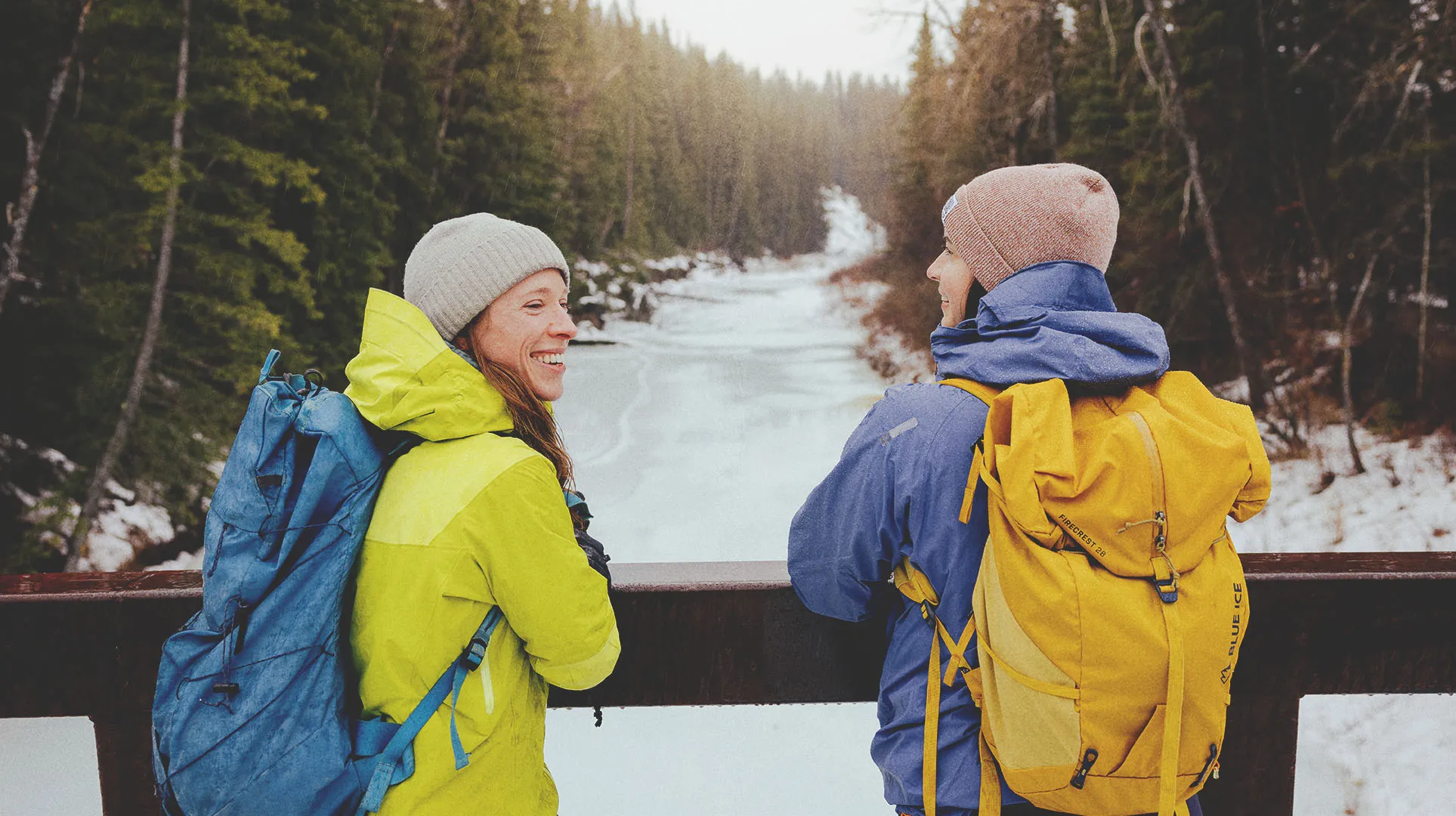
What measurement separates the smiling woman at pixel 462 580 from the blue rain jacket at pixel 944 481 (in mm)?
458

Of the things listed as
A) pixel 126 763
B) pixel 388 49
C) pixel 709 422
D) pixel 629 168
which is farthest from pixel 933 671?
pixel 629 168

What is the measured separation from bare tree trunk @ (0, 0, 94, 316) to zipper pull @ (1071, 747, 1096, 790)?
432 inches

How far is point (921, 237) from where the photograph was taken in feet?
74.0

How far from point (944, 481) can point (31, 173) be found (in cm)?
1092

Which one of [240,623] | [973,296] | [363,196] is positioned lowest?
[240,623]

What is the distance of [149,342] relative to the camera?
30.9ft

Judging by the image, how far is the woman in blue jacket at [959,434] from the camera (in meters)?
1.34

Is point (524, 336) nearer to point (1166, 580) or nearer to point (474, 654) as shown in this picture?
point (474, 654)

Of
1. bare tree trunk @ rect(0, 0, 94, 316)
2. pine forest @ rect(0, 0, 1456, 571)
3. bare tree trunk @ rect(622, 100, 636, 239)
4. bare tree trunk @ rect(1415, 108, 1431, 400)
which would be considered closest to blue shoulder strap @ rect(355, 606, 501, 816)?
pine forest @ rect(0, 0, 1456, 571)

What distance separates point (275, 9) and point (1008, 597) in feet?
38.4

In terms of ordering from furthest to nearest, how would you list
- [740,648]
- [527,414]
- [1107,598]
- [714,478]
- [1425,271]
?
[714,478]
[1425,271]
[740,648]
[527,414]
[1107,598]

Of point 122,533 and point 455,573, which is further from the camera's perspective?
point 122,533

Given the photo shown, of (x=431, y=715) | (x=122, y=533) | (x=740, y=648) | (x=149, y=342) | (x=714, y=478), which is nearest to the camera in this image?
(x=431, y=715)

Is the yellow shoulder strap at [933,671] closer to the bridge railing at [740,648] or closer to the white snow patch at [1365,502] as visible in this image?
the bridge railing at [740,648]
